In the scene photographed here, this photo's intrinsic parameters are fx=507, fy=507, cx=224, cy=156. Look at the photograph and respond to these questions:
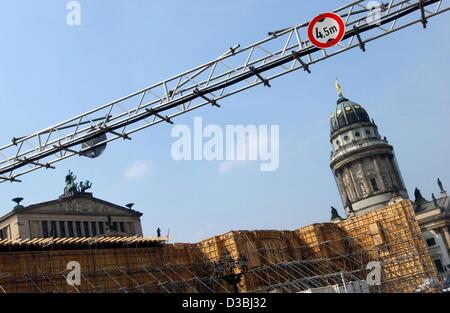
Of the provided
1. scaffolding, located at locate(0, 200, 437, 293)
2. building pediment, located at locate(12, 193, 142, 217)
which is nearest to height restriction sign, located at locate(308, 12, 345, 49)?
scaffolding, located at locate(0, 200, 437, 293)

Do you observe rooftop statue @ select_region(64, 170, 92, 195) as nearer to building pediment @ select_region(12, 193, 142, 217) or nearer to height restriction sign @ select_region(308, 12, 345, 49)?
building pediment @ select_region(12, 193, 142, 217)

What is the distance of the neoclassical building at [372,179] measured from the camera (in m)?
90.7

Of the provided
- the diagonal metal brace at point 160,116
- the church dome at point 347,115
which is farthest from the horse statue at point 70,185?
the church dome at point 347,115

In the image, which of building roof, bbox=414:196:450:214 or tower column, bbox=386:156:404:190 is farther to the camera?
building roof, bbox=414:196:450:214

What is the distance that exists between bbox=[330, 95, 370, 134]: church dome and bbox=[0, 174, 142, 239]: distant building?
5308cm

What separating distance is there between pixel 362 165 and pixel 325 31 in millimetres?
81363

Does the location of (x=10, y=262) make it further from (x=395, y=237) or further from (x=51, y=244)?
(x=395, y=237)

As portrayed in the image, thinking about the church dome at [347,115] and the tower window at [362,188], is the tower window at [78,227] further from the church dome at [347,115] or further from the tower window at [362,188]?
the church dome at [347,115]

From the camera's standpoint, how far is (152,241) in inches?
1446

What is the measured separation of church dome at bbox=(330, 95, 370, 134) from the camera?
329 feet

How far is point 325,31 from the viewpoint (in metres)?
15.4

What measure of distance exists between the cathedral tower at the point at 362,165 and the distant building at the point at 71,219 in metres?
46.3

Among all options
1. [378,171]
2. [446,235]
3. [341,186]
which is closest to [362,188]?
[378,171]
